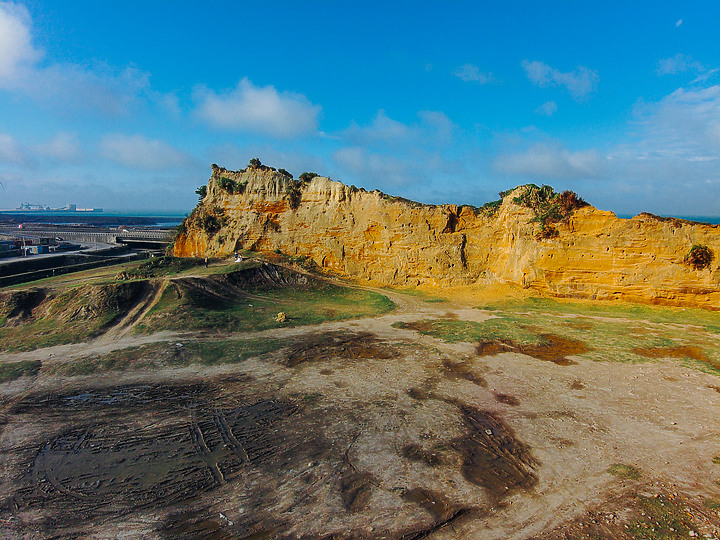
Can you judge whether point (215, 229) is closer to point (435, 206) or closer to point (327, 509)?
point (435, 206)

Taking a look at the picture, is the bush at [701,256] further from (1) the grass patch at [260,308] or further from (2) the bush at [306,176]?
(2) the bush at [306,176]

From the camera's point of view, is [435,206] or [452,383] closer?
[452,383]

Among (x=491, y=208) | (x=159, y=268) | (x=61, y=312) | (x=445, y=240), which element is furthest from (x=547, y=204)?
(x=61, y=312)

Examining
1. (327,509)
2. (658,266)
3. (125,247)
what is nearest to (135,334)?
(327,509)

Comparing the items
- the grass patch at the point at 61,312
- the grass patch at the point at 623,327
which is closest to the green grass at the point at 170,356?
the grass patch at the point at 61,312

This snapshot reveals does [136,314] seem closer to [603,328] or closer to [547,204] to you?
[603,328]

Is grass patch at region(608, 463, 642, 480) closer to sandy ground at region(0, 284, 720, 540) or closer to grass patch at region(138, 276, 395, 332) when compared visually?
sandy ground at region(0, 284, 720, 540)
